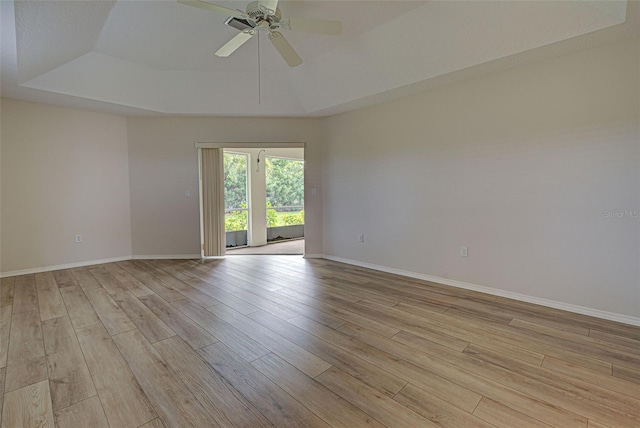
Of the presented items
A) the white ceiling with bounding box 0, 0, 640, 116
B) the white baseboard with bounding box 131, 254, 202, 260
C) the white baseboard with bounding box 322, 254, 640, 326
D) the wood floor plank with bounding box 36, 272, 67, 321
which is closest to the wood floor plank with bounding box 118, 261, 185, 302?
the white baseboard with bounding box 131, 254, 202, 260

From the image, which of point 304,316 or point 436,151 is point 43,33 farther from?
point 436,151

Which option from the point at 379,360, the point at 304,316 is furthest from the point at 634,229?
the point at 304,316

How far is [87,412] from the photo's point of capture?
1.56 m

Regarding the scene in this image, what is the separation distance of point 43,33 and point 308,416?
385 cm

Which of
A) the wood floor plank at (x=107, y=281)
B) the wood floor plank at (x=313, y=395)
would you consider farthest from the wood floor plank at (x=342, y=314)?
the wood floor plank at (x=107, y=281)

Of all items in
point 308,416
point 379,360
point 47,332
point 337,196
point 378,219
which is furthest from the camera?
point 337,196

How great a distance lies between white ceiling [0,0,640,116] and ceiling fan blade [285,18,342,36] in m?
0.50

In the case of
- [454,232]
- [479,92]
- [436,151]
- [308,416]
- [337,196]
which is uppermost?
[479,92]

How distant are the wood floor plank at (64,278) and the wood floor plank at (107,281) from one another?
24cm

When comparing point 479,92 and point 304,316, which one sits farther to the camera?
point 479,92

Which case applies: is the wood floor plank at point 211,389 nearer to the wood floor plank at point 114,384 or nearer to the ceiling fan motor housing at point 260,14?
the wood floor plank at point 114,384

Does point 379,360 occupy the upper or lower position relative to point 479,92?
lower

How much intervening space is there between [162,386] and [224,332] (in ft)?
2.29

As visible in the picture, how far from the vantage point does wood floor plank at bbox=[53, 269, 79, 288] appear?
3722 mm
